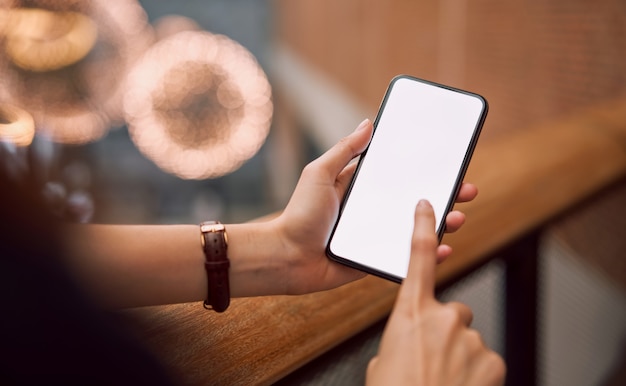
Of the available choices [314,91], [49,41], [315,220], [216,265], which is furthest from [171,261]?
[314,91]

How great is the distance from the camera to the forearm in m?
0.51

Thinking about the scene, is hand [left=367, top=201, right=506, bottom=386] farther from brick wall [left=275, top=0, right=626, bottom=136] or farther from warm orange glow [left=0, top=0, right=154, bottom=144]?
warm orange glow [left=0, top=0, right=154, bottom=144]

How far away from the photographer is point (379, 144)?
25.8 inches

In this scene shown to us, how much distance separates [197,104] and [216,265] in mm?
5226

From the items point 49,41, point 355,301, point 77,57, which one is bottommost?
point 77,57

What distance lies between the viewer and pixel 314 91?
848 centimetres

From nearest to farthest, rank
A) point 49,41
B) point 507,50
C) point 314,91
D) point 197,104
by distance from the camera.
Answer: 1. point 507,50
2. point 49,41
3. point 197,104
4. point 314,91

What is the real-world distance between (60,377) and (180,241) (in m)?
0.30

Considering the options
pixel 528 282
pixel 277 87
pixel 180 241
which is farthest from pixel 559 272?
pixel 277 87

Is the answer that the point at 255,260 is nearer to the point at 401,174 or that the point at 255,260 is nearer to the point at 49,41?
the point at 401,174

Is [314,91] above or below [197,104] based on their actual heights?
below

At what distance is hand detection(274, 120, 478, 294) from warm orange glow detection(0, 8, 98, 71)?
2948 millimetres

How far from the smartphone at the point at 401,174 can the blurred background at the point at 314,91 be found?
21cm

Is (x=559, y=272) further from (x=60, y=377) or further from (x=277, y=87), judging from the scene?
(x=277, y=87)
